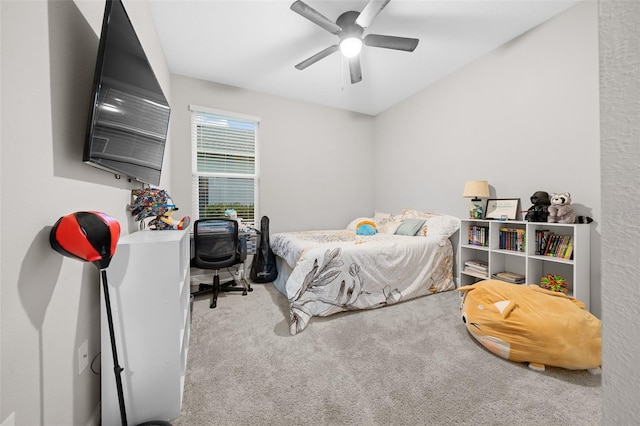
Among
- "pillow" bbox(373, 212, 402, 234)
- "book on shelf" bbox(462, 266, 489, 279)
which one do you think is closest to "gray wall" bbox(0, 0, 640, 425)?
"pillow" bbox(373, 212, 402, 234)

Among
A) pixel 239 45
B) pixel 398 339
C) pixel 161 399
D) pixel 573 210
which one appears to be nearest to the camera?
pixel 161 399

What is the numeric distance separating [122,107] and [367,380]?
6.70ft

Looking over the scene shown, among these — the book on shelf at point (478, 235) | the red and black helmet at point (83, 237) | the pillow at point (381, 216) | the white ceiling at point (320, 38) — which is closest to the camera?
the red and black helmet at point (83, 237)

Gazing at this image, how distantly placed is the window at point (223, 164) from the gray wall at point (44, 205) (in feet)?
7.82

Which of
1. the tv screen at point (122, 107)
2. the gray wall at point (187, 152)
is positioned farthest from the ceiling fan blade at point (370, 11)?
the gray wall at point (187, 152)

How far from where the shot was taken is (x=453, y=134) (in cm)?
340

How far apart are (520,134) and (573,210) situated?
0.94 metres

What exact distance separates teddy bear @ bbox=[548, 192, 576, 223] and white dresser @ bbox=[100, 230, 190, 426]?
9.62 feet

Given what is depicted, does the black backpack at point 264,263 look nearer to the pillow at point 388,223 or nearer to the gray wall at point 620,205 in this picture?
the pillow at point 388,223

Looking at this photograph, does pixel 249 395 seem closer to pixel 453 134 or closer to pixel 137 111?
pixel 137 111

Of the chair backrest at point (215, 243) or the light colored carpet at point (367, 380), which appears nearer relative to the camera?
the light colored carpet at point (367, 380)

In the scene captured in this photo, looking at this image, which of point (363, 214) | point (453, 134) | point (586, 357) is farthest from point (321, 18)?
point (363, 214)

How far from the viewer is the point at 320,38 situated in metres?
2.69

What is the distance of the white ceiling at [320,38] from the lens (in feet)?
7.52
